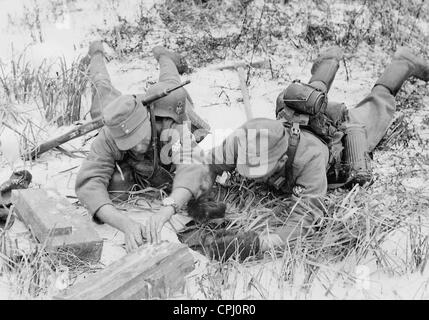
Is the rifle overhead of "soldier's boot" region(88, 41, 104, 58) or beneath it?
beneath

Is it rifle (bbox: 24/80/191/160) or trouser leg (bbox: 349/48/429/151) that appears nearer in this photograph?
rifle (bbox: 24/80/191/160)

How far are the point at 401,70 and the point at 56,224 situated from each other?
3.17 meters

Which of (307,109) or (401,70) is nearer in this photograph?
(307,109)

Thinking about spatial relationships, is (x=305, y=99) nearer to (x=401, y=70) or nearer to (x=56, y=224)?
(x=401, y=70)

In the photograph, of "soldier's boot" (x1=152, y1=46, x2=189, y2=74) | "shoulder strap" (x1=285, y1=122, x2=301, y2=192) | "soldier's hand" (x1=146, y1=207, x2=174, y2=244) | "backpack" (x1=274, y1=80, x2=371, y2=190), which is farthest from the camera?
"soldier's boot" (x1=152, y1=46, x2=189, y2=74)

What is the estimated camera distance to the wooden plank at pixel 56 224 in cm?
392

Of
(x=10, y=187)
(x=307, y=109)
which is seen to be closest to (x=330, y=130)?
(x=307, y=109)

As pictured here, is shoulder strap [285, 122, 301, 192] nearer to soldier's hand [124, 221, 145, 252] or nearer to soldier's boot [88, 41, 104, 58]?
soldier's hand [124, 221, 145, 252]

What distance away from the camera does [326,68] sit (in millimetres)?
5574

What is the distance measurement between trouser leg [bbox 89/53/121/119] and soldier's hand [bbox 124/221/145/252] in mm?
1707

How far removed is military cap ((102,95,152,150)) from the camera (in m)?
4.26

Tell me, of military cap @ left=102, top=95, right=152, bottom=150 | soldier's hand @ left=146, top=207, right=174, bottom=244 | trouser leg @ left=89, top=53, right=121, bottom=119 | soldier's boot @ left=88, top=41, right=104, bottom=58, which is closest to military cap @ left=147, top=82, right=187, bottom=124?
military cap @ left=102, top=95, right=152, bottom=150

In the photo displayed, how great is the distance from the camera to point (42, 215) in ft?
13.6
